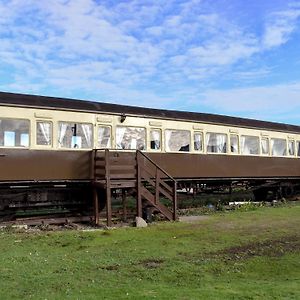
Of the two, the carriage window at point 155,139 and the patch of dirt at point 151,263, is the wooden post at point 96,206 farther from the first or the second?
the patch of dirt at point 151,263

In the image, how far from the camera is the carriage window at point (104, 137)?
1669 centimetres

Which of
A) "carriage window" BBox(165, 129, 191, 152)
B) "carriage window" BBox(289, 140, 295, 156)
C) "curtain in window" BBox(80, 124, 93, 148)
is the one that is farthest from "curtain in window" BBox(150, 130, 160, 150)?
"carriage window" BBox(289, 140, 295, 156)

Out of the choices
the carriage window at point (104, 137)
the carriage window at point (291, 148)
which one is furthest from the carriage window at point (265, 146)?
the carriage window at point (104, 137)

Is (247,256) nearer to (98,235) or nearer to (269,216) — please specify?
(98,235)

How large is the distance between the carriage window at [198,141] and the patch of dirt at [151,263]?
10.3 meters

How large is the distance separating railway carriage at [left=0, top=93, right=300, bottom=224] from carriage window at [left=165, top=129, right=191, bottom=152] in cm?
4

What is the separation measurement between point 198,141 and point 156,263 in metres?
10.9

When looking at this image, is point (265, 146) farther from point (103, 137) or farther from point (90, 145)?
point (90, 145)

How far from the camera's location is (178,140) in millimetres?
19141

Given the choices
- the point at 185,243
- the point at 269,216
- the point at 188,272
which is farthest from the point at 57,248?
the point at 269,216

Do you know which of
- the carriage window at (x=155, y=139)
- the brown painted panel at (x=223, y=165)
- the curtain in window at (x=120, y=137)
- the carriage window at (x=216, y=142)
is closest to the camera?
the curtain in window at (x=120, y=137)

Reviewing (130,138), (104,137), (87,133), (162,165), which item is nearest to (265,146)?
(162,165)

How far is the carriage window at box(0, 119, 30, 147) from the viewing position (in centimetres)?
1459

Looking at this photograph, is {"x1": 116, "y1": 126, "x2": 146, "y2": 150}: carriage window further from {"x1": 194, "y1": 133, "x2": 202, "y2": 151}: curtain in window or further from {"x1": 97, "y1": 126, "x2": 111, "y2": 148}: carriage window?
{"x1": 194, "y1": 133, "x2": 202, "y2": 151}: curtain in window
